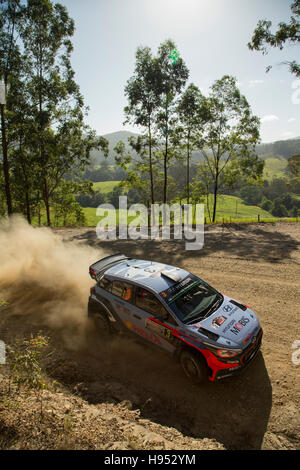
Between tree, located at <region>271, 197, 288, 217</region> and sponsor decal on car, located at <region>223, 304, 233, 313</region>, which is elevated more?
sponsor decal on car, located at <region>223, 304, 233, 313</region>

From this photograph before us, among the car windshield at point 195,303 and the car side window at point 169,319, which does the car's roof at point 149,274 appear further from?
the car side window at point 169,319

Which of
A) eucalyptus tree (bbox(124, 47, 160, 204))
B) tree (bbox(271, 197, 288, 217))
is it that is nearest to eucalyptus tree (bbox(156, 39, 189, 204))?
eucalyptus tree (bbox(124, 47, 160, 204))

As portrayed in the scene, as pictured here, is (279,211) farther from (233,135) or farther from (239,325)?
(239,325)

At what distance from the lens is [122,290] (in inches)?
250

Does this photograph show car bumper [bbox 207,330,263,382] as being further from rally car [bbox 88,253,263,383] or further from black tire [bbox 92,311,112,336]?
black tire [bbox 92,311,112,336]

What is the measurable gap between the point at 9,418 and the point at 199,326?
3471 millimetres

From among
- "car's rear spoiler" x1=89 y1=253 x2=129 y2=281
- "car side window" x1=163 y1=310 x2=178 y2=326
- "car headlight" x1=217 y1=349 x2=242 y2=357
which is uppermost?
"car's rear spoiler" x1=89 y1=253 x2=129 y2=281

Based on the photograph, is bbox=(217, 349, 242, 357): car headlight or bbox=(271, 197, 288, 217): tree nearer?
bbox=(217, 349, 242, 357): car headlight

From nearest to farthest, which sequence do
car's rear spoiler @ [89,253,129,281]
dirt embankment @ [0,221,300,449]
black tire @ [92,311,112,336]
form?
dirt embankment @ [0,221,300,449] < black tire @ [92,311,112,336] < car's rear spoiler @ [89,253,129,281]

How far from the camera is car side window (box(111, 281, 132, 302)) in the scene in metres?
6.18

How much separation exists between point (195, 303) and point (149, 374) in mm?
1778

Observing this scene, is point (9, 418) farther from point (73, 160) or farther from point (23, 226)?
point (73, 160)

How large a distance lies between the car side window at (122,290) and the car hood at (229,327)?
1.67m

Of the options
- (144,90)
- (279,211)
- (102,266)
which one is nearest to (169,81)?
(144,90)
